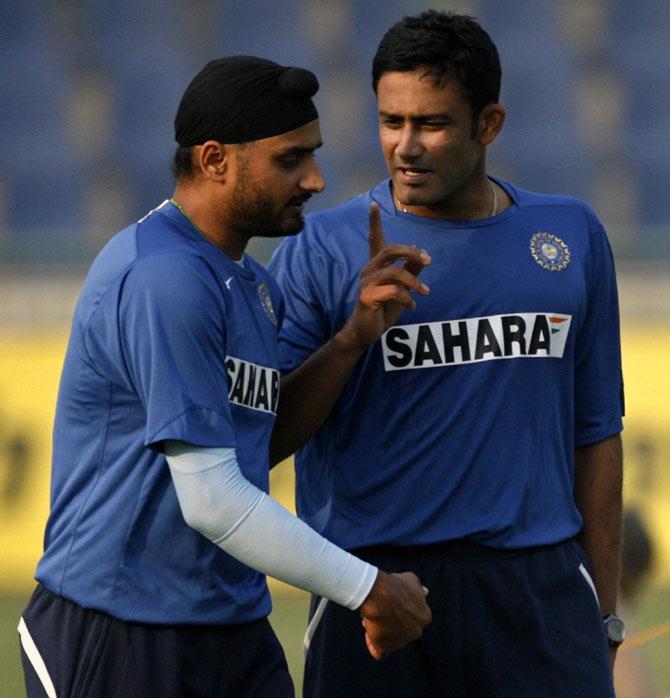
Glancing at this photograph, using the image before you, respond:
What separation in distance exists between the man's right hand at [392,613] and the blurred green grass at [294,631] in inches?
146

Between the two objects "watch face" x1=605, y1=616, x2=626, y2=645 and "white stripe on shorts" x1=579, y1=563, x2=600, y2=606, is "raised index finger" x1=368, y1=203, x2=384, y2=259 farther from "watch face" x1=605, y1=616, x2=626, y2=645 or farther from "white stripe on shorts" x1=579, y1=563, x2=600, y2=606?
"watch face" x1=605, y1=616, x2=626, y2=645

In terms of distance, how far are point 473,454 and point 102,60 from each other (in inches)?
589

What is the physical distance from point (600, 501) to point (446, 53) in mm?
1165

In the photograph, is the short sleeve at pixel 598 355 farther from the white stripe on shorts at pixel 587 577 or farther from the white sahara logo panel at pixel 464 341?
the white stripe on shorts at pixel 587 577

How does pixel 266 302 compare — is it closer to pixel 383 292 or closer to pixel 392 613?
pixel 383 292

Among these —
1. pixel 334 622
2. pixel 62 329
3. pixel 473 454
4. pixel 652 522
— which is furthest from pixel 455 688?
pixel 62 329

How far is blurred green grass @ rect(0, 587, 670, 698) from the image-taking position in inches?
284

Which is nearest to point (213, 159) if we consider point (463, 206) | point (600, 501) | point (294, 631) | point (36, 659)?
point (463, 206)

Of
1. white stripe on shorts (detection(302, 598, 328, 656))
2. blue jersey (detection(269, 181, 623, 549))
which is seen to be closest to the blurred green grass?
white stripe on shorts (detection(302, 598, 328, 656))

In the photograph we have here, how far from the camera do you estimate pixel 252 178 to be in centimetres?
326

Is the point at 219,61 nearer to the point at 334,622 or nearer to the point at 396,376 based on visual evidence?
the point at 396,376

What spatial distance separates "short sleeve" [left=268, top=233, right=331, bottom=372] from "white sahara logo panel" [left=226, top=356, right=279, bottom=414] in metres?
0.30

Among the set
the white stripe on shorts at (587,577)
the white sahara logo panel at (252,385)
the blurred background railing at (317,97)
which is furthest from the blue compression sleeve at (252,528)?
the blurred background railing at (317,97)

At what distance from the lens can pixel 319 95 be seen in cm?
1672
